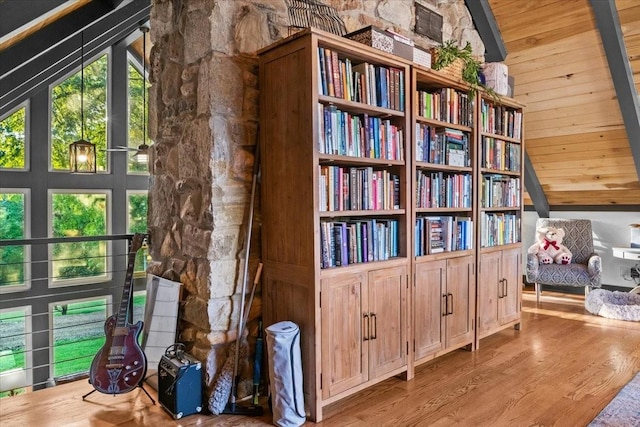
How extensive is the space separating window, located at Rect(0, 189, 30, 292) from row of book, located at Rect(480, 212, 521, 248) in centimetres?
554

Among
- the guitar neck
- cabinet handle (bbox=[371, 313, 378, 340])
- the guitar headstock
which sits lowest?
cabinet handle (bbox=[371, 313, 378, 340])

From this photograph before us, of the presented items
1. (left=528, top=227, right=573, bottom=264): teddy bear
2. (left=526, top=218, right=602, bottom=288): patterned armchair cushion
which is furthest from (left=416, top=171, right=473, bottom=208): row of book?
(left=528, top=227, right=573, bottom=264): teddy bear

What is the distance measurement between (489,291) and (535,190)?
8.31 feet

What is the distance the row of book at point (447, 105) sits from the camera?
2.94 m

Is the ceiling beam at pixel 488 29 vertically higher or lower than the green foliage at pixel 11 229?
higher

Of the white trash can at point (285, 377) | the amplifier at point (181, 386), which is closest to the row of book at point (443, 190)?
the white trash can at point (285, 377)

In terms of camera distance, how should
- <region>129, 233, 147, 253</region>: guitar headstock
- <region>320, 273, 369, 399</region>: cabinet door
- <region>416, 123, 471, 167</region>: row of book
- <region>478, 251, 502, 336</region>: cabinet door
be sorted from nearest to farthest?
<region>320, 273, 369, 399</region>: cabinet door → <region>129, 233, 147, 253</region>: guitar headstock → <region>416, 123, 471, 167</region>: row of book → <region>478, 251, 502, 336</region>: cabinet door

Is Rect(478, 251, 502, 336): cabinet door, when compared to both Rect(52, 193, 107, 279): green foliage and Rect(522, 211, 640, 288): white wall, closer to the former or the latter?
Rect(522, 211, 640, 288): white wall

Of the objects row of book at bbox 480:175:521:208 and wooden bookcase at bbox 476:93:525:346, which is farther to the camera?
row of book at bbox 480:175:521:208

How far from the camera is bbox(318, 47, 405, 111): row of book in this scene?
2.33 m

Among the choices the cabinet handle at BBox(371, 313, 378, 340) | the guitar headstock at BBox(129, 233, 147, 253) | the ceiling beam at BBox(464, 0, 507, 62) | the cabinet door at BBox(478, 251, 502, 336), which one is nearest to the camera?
the cabinet handle at BBox(371, 313, 378, 340)

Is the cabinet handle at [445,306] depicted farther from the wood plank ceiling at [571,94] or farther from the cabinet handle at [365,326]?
the wood plank ceiling at [571,94]

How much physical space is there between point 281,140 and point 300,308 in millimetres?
911

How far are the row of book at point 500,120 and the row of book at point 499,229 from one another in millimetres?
691
